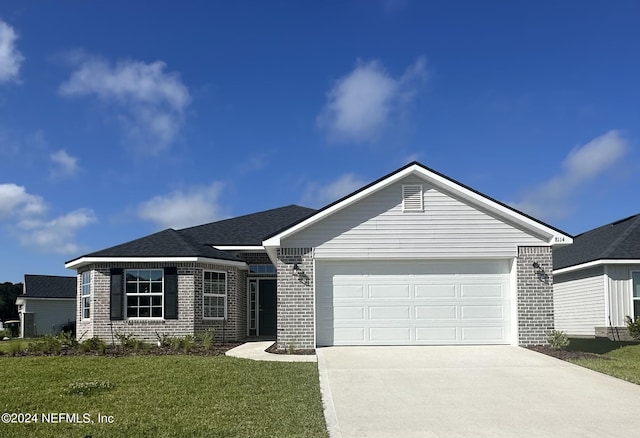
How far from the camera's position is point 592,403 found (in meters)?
10.2

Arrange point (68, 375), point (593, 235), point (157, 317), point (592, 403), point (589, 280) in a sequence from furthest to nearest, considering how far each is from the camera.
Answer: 1. point (593, 235)
2. point (589, 280)
3. point (157, 317)
4. point (68, 375)
5. point (592, 403)

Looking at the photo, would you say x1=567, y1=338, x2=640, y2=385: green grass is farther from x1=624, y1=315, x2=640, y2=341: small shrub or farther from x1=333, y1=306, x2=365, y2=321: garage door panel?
x1=333, y1=306, x2=365, y2=321: garage door panel

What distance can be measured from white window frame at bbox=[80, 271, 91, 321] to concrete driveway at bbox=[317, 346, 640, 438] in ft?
29.3

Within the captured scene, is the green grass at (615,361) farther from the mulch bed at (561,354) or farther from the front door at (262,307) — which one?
the front door at (262,307)

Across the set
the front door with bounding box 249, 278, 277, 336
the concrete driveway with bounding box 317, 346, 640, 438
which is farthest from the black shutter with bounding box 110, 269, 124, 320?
the concrete driveway with bounding box 317, 346, 640, 438

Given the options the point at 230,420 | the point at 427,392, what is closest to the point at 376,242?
the point at 427,392

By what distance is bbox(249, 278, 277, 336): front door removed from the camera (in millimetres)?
22547

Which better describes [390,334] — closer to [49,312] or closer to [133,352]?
[133,352]

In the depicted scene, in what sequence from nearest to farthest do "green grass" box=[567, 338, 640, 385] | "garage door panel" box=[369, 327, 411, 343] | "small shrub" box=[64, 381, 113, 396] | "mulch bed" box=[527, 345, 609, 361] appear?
"small shrub" box=[64, 381, 113, 396] < "green grass" box=[567, 338, 640, 385] < "mulch bed" box=[527, 345, 609, 361] < "garage door panel" box=[369, 327, 411, 343]

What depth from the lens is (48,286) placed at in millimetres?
38781

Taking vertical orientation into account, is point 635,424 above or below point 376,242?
below

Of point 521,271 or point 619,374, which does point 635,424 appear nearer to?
point 619,374

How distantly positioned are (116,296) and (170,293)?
1.65 metres

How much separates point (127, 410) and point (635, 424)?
7.38m
